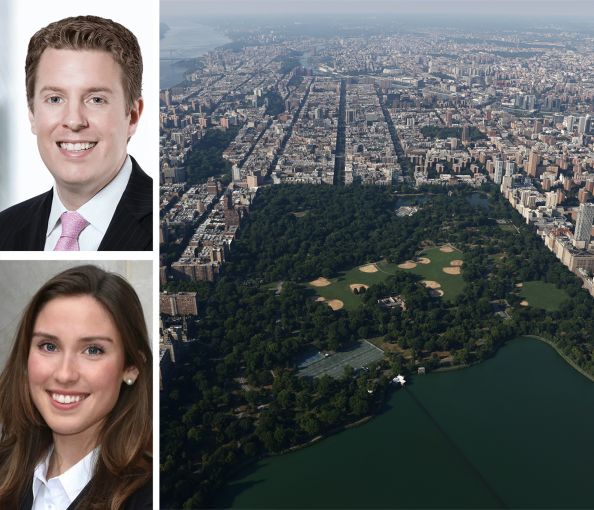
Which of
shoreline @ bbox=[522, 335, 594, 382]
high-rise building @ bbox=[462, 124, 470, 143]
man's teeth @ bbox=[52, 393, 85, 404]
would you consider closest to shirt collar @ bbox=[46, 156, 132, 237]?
man's teeth @ bbox=[52, 393, 85, 404]

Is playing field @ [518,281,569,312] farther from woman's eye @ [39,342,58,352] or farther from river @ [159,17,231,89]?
woman's eye @ [39,342,58,352]

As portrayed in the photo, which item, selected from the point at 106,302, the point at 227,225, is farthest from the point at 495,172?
the point at 106,302

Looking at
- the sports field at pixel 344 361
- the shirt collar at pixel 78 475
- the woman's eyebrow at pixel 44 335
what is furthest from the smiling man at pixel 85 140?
the sports field at pixel 344 361

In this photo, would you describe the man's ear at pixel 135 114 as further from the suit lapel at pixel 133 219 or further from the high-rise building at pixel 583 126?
the high-rise building at pixel 583 126

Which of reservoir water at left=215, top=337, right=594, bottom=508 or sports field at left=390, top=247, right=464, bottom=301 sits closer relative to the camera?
reservoir water at left=215, top=337, right=594, bottom=508

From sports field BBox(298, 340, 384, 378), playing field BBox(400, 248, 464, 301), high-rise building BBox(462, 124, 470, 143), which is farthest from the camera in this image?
high-rise building BBox(462, 124, 470, 143)

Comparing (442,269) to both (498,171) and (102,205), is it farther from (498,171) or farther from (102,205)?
(102,205)

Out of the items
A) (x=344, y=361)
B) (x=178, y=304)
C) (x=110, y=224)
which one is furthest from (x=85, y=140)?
(x=178, y=304)
